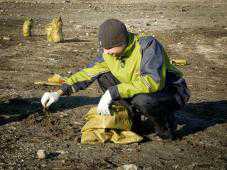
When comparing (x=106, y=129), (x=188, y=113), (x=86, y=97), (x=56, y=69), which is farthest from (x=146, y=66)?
(x=56, y=69)

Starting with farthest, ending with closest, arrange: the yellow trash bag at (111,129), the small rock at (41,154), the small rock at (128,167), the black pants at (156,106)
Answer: the yellow trash bag at (111,129) → the black pants at (156,106) → the small rock at (41,154) → the small rock at (128,167)

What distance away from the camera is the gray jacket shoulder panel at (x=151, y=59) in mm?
4922

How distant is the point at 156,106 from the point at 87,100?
6.88 feet

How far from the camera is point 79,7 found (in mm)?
21328

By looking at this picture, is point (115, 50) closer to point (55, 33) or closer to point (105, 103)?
point (105, 103)

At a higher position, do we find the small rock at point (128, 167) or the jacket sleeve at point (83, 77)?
the jacket sleeve at point (83, 77)

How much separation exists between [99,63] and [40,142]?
1.12 m

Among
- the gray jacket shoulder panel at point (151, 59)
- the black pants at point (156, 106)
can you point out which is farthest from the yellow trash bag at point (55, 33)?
the gray jacket shoulder panel at point (151, 59)

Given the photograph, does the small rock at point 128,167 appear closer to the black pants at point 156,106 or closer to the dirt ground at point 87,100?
the dirt ground at point 87,100

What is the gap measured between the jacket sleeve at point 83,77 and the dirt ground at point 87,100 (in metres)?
0.57

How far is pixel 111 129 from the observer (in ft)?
18.0

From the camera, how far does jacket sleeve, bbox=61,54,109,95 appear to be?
18.1 ft

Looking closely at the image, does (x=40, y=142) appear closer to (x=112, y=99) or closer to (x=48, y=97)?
(x=48, y=97)

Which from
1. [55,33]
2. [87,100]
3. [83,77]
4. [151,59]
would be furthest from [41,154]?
[55,33]
